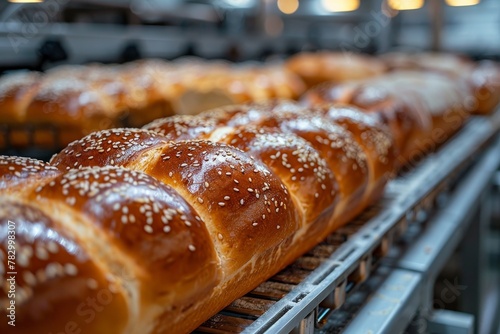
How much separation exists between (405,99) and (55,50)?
200 cm

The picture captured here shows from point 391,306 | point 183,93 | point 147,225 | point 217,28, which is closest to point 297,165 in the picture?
point 391,306

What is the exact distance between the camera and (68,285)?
73 centimetres

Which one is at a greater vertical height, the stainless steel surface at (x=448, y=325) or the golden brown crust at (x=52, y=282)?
the golden brown crust at (x=52, y=282)

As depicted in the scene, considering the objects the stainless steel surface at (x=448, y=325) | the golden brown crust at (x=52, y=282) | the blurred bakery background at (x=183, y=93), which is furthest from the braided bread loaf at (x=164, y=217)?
the stainless steel surface at (x=448, y=325)

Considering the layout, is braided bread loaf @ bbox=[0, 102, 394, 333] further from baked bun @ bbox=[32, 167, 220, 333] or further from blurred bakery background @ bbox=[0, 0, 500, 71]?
blurred bakery background @ bbox=[0, 0, 500, 71]

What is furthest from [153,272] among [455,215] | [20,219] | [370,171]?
[455,215]

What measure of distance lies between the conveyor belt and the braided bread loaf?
4cm

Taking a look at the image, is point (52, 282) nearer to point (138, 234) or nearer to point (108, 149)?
point (138, 234)

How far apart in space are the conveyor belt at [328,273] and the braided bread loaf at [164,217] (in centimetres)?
4

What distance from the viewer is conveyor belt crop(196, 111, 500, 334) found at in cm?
99

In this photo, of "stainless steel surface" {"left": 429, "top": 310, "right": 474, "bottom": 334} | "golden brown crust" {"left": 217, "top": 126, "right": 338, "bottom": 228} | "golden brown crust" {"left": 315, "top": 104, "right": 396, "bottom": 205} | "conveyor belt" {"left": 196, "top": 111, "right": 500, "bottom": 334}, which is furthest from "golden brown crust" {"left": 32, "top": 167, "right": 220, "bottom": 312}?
"stainless steel surface" {"left": 429, "top": 310, "right": 474, "bottom": 334}

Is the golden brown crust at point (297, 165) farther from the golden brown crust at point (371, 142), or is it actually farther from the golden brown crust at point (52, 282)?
the golden brown crust at point (52, 282)

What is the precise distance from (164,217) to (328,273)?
0.48 metres

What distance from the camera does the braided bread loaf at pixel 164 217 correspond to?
29.1 inches
